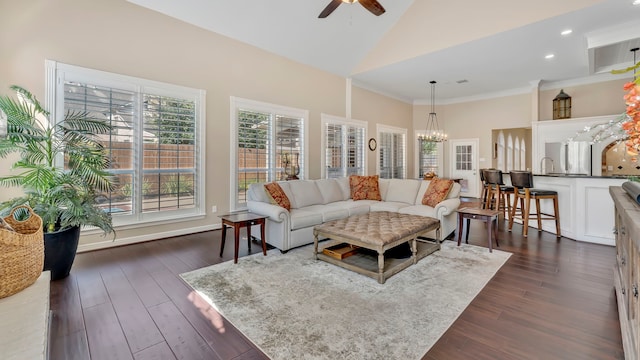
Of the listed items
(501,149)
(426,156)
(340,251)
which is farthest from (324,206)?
(501,149)

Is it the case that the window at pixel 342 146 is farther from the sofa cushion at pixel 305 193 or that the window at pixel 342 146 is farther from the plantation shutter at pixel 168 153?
the plantation shutter at pixel 168 153

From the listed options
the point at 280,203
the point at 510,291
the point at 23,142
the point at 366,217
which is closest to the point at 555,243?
the point at 510,291

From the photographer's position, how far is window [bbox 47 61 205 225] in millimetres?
3715

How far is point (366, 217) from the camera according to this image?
387 cm

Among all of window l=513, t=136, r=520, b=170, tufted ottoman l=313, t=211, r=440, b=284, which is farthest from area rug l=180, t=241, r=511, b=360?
window l=513, t=136, r=520, b=170

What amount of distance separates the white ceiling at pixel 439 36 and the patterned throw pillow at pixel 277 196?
2923mm

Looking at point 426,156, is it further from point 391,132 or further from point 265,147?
point 265,147

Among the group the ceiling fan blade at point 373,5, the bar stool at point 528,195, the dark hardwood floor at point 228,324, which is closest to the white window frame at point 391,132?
the bar stool at point 528,195

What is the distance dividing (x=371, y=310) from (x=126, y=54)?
460cm

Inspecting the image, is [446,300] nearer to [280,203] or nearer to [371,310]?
[371,310]

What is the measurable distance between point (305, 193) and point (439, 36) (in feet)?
13.0

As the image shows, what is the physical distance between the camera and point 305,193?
15.6ft

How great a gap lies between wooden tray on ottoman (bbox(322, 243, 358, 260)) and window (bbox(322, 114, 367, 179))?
3.33 metres

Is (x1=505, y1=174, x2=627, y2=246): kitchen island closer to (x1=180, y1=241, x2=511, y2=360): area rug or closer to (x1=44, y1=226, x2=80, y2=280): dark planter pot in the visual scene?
(x1=180, y1=241, x2=511, y2=360): area rug
